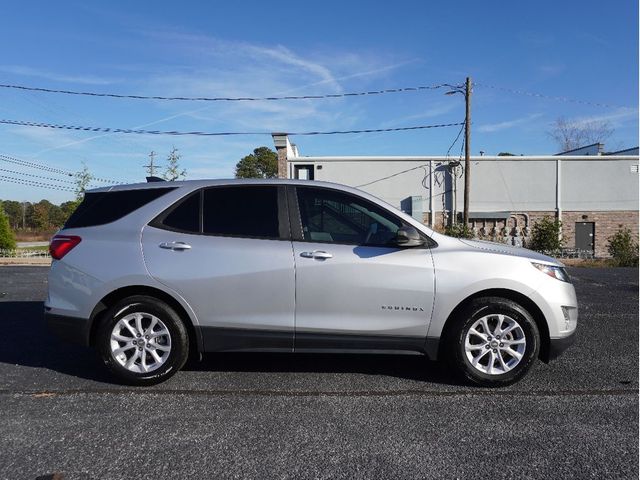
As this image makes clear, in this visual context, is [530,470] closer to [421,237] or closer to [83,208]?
[421,237]

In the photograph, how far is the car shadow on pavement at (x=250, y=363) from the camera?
4754 millimetres

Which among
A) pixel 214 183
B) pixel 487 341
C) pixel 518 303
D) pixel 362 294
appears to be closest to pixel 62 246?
pixel 214 183

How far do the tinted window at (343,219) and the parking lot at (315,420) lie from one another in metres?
1.26

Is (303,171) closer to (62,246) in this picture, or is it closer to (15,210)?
(62,246)

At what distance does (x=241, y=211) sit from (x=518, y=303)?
2.53m

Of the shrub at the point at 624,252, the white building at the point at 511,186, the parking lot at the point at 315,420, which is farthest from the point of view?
the white building at the point at 511,186

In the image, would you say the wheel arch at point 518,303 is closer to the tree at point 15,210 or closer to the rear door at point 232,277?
the rear door at point 232,277

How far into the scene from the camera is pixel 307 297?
169 inches

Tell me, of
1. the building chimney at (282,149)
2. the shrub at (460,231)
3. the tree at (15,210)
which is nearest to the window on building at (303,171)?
the building chimney at (282,149)

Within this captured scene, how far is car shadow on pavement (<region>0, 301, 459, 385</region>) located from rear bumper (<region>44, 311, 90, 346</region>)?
408mm

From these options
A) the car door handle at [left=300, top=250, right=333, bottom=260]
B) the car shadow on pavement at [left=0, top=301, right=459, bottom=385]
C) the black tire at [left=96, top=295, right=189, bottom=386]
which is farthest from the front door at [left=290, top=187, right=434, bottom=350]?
the black tire at [left=96, top=295, right=189, bottom=386]

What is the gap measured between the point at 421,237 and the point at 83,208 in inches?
120

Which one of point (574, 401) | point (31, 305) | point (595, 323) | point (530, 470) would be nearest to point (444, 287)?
point (574, 401)

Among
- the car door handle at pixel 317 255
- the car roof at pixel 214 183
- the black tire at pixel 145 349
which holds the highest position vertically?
the car roof at pixel 214 183
